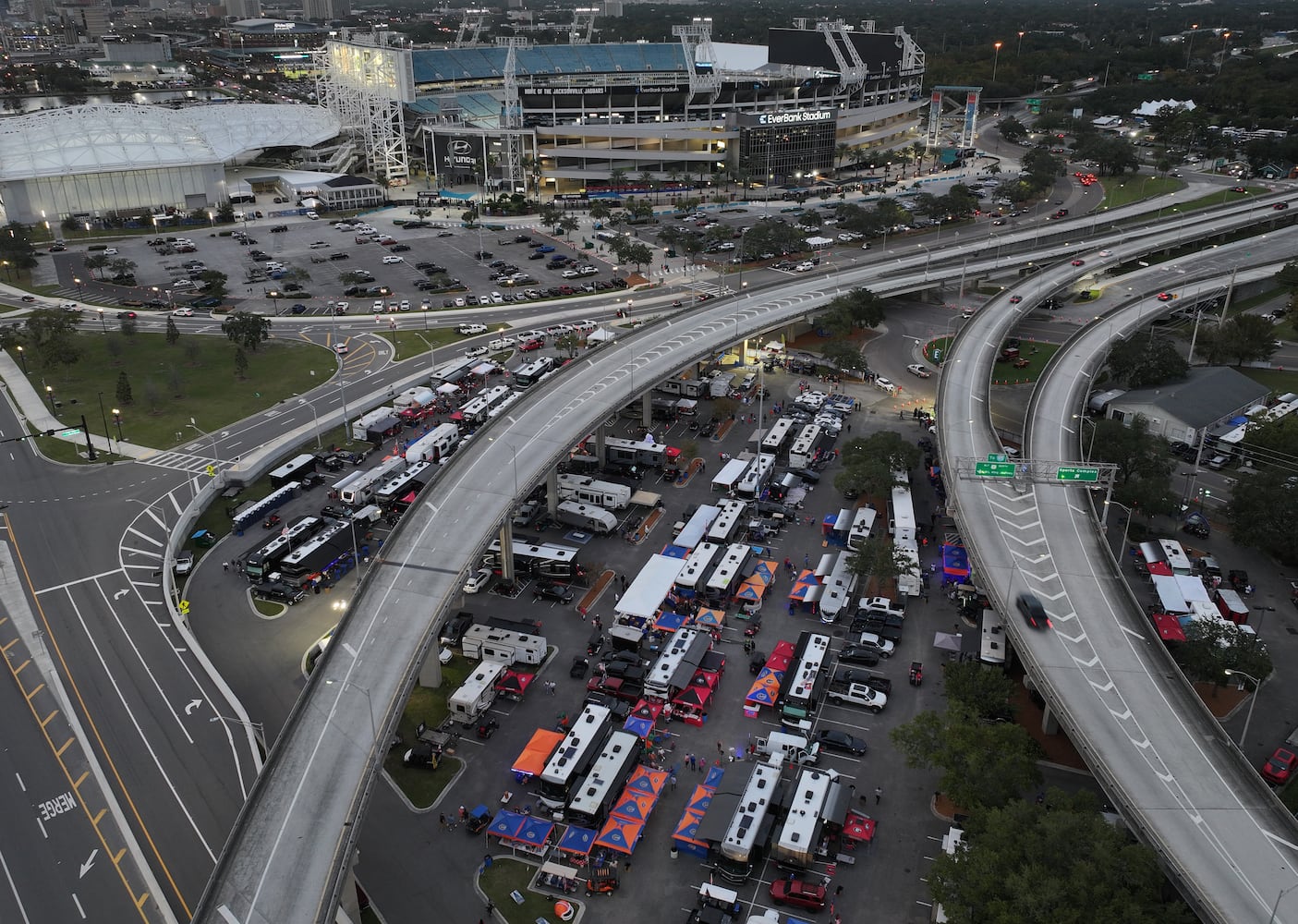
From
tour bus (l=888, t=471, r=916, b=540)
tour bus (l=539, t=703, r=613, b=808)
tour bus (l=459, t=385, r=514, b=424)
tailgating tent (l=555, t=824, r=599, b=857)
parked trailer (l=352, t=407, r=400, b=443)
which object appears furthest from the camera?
tour bus (l=459, t=385, r=514, b=424)

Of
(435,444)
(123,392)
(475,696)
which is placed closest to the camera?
(475,696)

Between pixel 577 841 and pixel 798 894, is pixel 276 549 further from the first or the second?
pixel 798 894

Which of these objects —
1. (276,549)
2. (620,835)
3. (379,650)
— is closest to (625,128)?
(276,549)

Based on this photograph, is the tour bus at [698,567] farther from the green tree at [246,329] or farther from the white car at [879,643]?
the green tree at [246,329]

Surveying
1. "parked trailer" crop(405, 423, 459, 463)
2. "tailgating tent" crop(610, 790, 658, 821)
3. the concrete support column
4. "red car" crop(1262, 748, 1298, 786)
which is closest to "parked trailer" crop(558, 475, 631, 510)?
the concrete support column

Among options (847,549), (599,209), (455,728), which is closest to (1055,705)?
(847,549)

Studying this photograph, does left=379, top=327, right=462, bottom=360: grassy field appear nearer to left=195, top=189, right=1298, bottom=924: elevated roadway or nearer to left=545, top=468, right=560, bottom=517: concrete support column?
left=195, top=189, right=1298, bottom=924: elevated roadway
